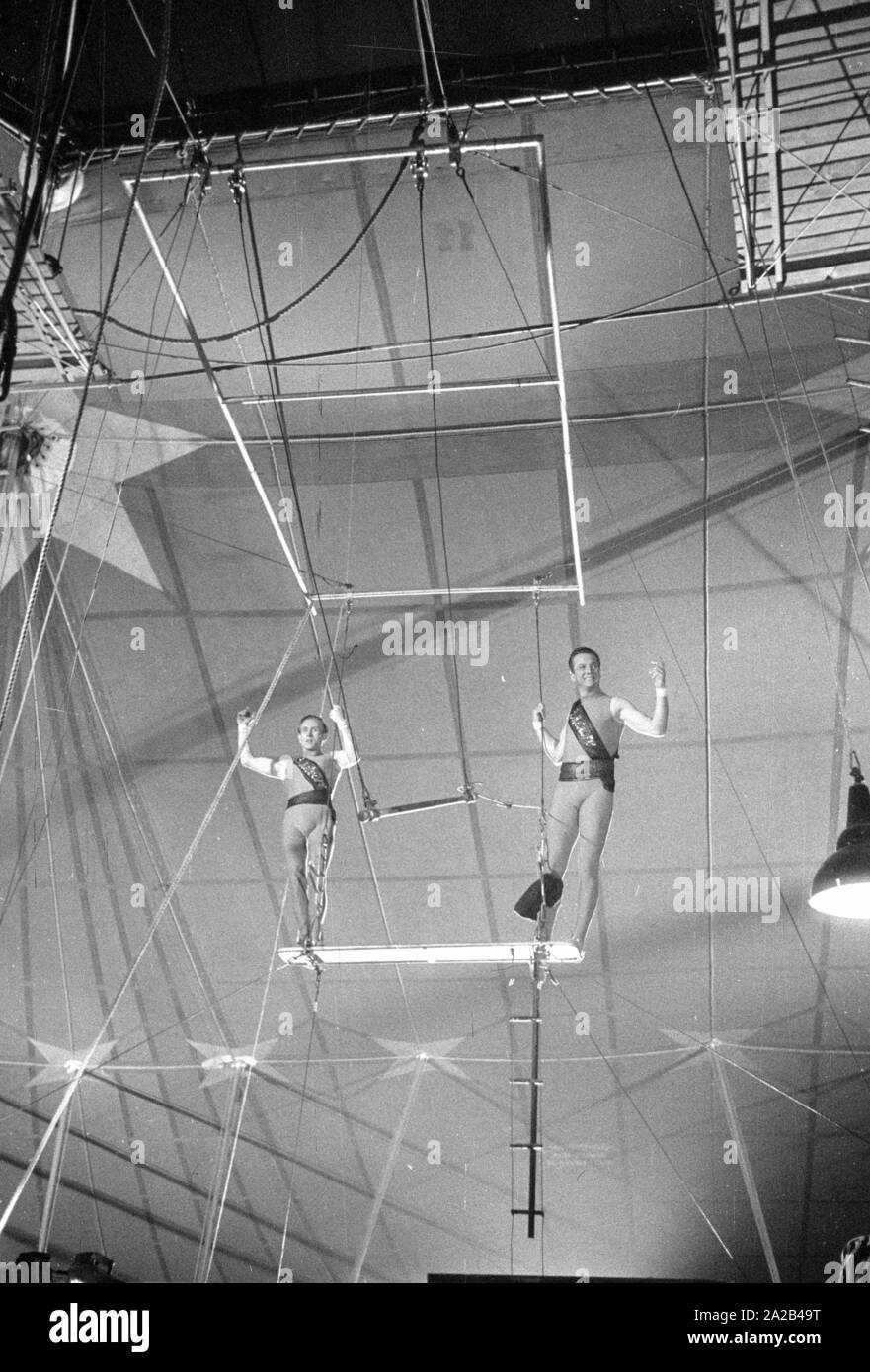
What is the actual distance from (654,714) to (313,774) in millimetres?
1710

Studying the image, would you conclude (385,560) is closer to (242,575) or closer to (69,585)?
(242,575)

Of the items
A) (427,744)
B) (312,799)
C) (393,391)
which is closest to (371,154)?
(393,391)

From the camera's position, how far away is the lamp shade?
4898 millimetres

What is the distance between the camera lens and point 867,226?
21.9ft

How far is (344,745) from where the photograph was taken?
6.91 m

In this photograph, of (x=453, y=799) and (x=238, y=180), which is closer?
(x=238, y=180)

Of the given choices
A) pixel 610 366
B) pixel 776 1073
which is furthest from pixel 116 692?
pixel 776 1073

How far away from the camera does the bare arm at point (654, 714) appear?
239 inches

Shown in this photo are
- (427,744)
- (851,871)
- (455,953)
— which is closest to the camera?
(851,871)

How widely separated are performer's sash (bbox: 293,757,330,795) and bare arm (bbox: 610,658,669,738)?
1.47 metres

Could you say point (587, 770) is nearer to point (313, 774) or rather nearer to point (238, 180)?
point (313, 774)

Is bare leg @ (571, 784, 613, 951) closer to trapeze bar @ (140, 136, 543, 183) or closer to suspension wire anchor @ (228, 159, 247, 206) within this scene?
trapeze bar @ (140, 136, 543, 183)

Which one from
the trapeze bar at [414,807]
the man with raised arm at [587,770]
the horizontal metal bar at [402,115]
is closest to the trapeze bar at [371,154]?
the horizontal metal bar at [402,115]
